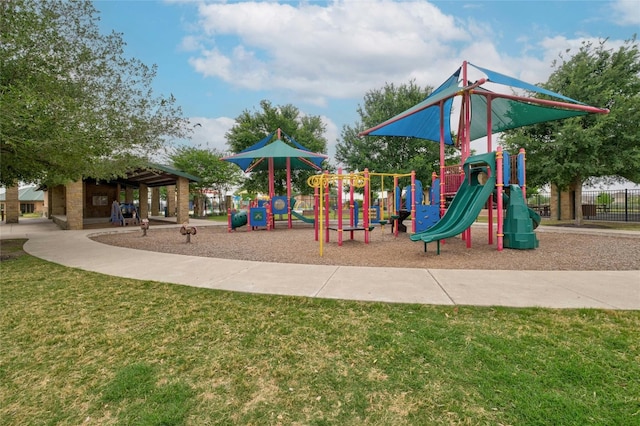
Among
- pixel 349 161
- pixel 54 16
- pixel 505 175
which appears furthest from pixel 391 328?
pixel 349 161

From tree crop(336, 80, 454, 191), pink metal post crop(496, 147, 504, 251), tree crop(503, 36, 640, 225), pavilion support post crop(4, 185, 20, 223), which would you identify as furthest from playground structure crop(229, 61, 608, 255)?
pavilion support post crop(4, 185, 20, 223)

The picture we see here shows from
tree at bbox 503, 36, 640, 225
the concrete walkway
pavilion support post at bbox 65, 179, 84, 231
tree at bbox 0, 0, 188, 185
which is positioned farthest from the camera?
pavilion support post at bbox 65, 179, 84, 231

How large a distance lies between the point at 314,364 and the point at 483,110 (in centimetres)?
1457

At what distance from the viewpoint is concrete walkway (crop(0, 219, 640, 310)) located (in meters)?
4.39

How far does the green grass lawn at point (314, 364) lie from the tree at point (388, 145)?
24.3 m

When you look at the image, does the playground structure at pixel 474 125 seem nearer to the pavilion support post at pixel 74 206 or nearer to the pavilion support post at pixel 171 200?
the pavilion support post at pixel 74 206

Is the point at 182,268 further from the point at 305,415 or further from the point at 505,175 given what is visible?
the point at 505,175

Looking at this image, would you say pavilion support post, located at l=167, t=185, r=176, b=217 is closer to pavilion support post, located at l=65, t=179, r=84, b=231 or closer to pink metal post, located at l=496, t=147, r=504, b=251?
pavilion support post, located at l=65, t=179, r=84, b=231

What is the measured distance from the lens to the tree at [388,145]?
27.5m

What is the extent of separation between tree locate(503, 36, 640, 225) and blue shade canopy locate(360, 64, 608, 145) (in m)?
2.90

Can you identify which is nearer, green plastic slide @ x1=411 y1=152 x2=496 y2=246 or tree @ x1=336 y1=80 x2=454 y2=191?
green plastic slide @ x1=411 y1=152 x2=496 y2=246

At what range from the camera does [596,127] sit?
1470 centimetres

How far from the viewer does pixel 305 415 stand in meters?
2.14

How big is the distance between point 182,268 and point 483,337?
5.71 metres
